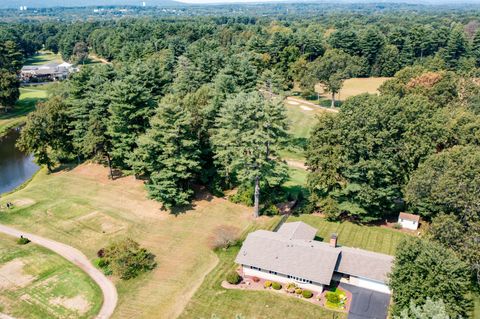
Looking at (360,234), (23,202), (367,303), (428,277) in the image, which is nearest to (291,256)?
(367,303)

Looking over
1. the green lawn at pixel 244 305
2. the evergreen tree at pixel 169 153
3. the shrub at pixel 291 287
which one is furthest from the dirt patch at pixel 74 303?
the shrub at pixel 291 287

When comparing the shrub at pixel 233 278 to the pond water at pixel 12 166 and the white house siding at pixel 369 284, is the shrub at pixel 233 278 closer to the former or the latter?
the white house siding at pixel 369 284

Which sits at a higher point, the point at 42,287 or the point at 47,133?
the point at 47,133

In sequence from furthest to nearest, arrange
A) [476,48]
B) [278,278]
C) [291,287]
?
[476,48] → [278,278] → [291,287]

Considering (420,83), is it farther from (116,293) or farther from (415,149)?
(116,293)

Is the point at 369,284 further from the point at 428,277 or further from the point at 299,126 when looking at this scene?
the point at 299,126

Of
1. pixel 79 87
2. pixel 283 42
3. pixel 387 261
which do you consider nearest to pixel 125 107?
pixel 79 87

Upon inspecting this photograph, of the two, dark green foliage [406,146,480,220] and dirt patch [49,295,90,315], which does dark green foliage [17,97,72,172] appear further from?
dark green foliage [406,146,480,220]

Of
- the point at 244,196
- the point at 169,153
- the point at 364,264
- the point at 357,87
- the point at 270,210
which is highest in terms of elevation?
the point at 169,153
